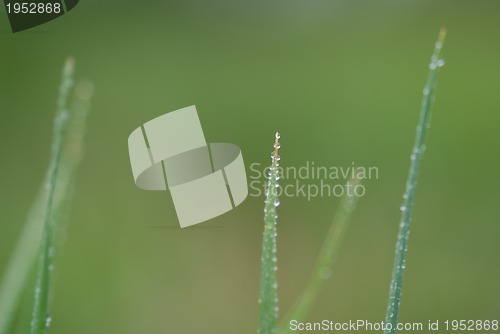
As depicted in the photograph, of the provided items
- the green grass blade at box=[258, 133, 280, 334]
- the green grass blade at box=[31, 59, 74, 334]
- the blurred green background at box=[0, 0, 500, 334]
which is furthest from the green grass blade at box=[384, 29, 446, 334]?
the blurred green background at box=[0, 0, 500, 334]

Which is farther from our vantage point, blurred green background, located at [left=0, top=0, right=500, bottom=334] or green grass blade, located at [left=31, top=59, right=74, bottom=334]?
blurred green background, located at [left=0, top=0, right=500, bottom=334]

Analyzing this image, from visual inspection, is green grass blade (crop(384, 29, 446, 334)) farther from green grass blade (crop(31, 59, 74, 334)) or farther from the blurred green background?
the blurred green background

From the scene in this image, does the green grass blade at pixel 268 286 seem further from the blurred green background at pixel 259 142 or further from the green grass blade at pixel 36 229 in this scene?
the blurred green background at pixel 259 142

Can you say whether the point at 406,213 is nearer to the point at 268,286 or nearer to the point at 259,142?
the point at 268,286

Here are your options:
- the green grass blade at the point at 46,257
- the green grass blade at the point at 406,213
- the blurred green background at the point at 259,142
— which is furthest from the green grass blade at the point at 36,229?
the blurred green background at the point at 259,142

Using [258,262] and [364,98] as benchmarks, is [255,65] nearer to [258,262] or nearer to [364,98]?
[364,98]

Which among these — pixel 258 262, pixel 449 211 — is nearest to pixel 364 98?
pixel 449 211

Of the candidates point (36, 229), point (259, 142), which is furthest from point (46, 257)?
point (259, 142)

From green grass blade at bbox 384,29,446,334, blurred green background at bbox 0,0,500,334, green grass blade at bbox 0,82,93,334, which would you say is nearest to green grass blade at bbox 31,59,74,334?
green grass blade at bbox 0,82,93,334

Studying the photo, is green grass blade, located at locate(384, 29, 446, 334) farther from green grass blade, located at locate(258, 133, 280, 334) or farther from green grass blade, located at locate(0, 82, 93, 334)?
green grass blade, located at locate(0, 82, 93, 334)
